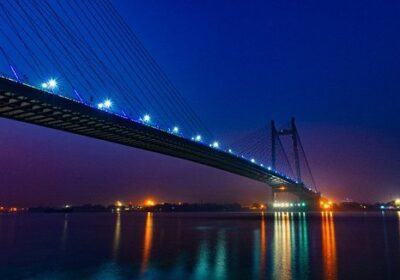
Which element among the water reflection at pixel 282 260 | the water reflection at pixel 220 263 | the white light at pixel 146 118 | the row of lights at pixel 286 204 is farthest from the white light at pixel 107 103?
the row of lights at pixel 286 204

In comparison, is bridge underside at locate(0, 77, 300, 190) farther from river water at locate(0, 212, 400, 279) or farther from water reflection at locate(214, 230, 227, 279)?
water reflection at locate(214, 230, 227, 279)

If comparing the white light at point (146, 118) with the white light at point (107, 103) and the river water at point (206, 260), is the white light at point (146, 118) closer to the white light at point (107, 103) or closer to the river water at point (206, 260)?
the white light at point (107, 103)

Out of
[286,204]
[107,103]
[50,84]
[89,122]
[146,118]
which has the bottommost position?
[286,204]

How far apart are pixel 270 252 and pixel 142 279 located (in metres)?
9.01

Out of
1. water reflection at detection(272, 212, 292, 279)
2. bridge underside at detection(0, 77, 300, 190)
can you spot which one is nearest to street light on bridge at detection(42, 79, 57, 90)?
bridge underside at detection(0, 77, 300, 190)

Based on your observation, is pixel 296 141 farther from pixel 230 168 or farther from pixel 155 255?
pixel 155 255

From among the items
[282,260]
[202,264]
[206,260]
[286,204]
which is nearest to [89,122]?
[206,260]

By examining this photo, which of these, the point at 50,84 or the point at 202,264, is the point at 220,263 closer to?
the point at 202,264

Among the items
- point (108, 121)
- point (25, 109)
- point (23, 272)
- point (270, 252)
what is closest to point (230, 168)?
point (108, 121)

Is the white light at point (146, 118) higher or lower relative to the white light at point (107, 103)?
higher

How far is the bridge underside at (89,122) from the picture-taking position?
95.6ft

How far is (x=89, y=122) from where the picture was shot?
122 feet

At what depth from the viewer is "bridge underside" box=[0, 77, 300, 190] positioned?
29.1 m

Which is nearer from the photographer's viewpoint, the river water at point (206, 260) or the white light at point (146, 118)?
the river water at point (206, 260)
